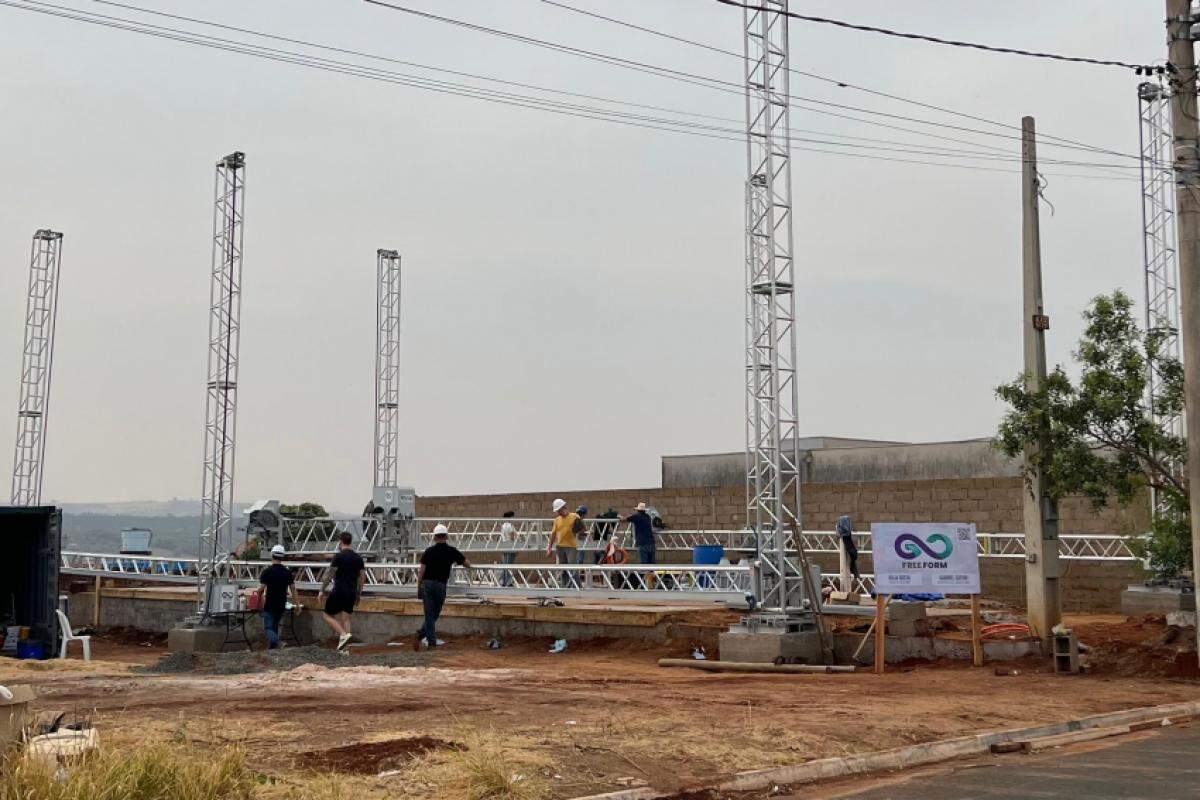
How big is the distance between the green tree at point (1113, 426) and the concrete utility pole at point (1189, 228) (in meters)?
0.84

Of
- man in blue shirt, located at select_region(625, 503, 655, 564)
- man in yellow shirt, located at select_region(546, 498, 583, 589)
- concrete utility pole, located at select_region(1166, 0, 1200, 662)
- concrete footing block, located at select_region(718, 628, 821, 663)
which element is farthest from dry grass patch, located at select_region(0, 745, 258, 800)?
man in blue shirt, located at select_region(625, 503, 655, 564)

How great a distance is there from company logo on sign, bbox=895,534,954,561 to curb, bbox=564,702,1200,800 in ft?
17.5

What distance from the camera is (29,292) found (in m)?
45.9

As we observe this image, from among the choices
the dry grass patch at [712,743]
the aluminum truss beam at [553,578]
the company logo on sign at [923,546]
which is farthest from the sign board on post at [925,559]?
the dry grass patch at [712,743]

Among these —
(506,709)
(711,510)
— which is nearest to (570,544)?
(711,510)

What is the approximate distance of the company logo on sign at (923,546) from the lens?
63.7 feet

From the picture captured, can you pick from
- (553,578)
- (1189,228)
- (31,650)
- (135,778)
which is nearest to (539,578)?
(553,578)

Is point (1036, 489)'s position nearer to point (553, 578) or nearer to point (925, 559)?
point (925, 559)

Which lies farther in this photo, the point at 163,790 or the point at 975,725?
the point at 975,725

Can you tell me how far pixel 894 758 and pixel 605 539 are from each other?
2398cm

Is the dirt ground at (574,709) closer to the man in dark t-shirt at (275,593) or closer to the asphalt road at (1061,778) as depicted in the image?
the asphalt road at (1061,778)

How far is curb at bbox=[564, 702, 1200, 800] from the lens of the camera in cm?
1001

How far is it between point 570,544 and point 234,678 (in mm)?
10238

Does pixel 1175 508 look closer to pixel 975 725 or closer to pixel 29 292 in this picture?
pixel 975 725
